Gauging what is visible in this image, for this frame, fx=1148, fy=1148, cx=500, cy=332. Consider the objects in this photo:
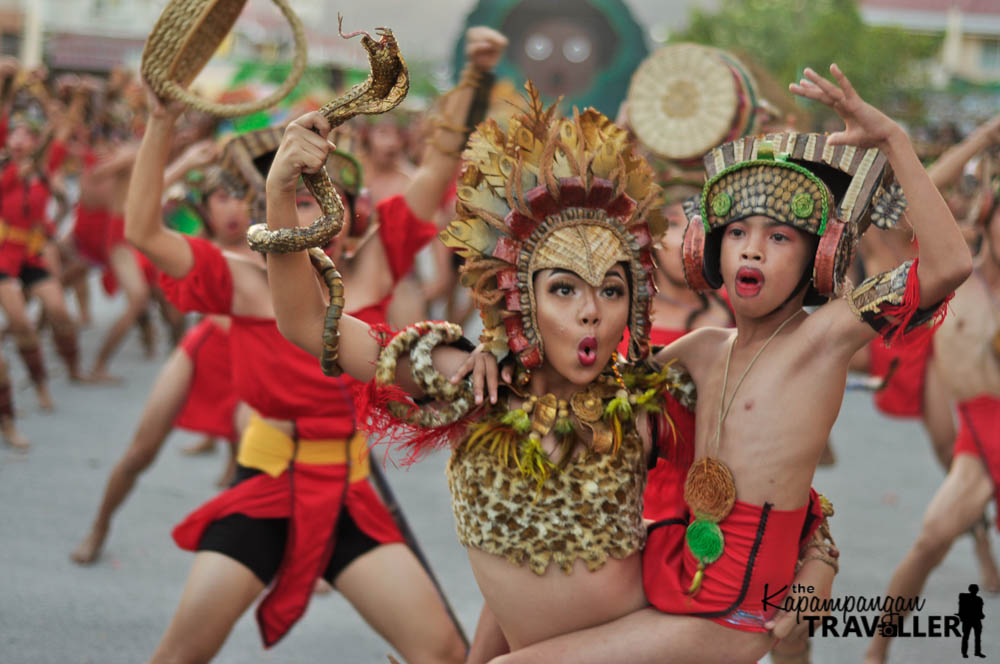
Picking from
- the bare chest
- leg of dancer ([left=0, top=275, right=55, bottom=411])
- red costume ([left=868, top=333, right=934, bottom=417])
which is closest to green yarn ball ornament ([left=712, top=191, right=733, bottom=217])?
the bare chest

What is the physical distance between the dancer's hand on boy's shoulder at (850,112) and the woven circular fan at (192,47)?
1.50 metres

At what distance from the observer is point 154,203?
355cm

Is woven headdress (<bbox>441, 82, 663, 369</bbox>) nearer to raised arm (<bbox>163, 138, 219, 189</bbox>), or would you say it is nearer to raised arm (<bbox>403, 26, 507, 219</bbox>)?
raised arm (<bbox>403, 26, 507, 219</bbox>)

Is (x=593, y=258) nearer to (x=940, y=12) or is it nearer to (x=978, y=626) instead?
(x=978, y=626)

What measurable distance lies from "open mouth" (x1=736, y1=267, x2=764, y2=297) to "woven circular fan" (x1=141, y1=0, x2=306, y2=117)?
55.7 inches

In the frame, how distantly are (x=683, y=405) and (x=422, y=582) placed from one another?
1177 mm

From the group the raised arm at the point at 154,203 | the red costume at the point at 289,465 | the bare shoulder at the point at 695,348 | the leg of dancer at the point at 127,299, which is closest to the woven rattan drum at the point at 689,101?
the red costume at the point at 289,465

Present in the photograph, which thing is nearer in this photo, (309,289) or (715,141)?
(309,289)

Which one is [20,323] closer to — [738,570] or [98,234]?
[98,234]

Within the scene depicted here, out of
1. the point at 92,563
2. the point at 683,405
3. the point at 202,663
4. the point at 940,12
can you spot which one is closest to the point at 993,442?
the point at 683,405

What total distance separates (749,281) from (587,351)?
421mm

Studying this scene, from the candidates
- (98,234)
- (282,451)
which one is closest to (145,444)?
(282,451)

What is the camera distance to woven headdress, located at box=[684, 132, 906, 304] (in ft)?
8.75

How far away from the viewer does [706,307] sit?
4750 millimetres
